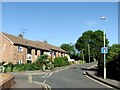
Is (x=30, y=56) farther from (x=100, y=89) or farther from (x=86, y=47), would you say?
Answer: (x=86, y=47)

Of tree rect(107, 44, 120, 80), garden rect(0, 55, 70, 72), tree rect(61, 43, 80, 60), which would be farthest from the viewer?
tree rect(61, 43, 80, 60)

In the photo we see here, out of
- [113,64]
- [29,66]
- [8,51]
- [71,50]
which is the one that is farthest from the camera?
[71,50]

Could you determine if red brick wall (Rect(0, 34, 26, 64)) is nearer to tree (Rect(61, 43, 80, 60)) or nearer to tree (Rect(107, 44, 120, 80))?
tree (Rect(107, 44, 120, 80))

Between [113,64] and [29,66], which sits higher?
[113,64]

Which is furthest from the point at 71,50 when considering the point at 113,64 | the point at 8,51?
the point at 113,64

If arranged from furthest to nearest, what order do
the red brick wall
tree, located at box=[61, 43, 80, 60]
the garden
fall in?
tree, located at box=[61, 43, 80, 60]
the red brick wall
the garden

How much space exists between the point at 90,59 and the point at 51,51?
46.5 m

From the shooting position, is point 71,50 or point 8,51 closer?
→ point 8,51

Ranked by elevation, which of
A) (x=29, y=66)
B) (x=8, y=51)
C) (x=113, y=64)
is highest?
(x=8, y=51)

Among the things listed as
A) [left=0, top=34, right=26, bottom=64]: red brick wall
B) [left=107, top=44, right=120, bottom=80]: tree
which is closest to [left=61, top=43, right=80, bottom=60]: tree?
[left=0, top=34, right=26, bottom=64]: red brick wall

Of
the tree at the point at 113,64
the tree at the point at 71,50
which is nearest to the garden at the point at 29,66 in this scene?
the tree at the point at 113,64

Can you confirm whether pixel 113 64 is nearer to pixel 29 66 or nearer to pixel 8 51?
pixel 29 66

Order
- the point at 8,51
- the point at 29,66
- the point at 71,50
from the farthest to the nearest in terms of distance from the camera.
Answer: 1. the point at 71,50
2. the point at 8,51
3. the point at 29,66

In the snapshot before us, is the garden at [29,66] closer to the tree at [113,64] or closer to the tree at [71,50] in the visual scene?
the tree at [113,64]
